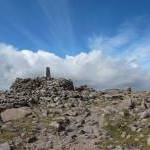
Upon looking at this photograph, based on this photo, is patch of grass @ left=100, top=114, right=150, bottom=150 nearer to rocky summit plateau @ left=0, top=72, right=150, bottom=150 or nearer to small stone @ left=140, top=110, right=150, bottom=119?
rocky summit plateau @ left=0, top=72, right=150, bottom=150

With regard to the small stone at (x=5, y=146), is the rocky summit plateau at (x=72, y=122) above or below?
above

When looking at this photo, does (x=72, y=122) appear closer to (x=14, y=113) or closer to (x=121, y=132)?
(x=121, y=132)

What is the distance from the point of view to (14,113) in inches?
1232

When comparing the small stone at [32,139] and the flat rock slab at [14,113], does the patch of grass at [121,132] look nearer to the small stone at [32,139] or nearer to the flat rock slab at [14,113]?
the small stone at [32,139]

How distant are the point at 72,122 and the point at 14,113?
200 inches

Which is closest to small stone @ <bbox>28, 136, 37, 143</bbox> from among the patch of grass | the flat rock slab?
the patch of grass

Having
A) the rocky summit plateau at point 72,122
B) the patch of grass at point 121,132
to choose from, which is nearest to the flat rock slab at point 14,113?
the rocky summit plateau at point 72,122

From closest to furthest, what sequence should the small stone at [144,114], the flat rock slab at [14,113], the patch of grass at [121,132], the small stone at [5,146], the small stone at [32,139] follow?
the small stone at [5,146]
the patch of grass at [121,132]
the small stone at [32,139]
the small stone at [144,114]
the flat rock slab at [14,113]

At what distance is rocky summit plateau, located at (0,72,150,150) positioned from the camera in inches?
983

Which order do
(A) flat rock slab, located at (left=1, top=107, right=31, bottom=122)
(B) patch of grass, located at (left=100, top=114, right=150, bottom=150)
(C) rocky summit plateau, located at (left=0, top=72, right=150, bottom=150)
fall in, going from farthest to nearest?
(A) flat rock slab, located at (left=1, top=107, right=31, bottom=122)
(C) rocky summit plateau, located at (left=0, top=72, right=150, bottom=150)
(B) patch of grass, located at (left=100, top=114, right=150, bottom=150)

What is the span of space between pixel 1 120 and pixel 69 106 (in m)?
6.78

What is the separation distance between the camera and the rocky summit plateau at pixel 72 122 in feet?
81.9

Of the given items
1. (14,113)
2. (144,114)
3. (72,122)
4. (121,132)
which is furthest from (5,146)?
(144,114)

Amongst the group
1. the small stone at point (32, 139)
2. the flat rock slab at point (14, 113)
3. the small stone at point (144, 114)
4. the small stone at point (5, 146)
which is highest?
the flat rock slab at point (14, 113)
